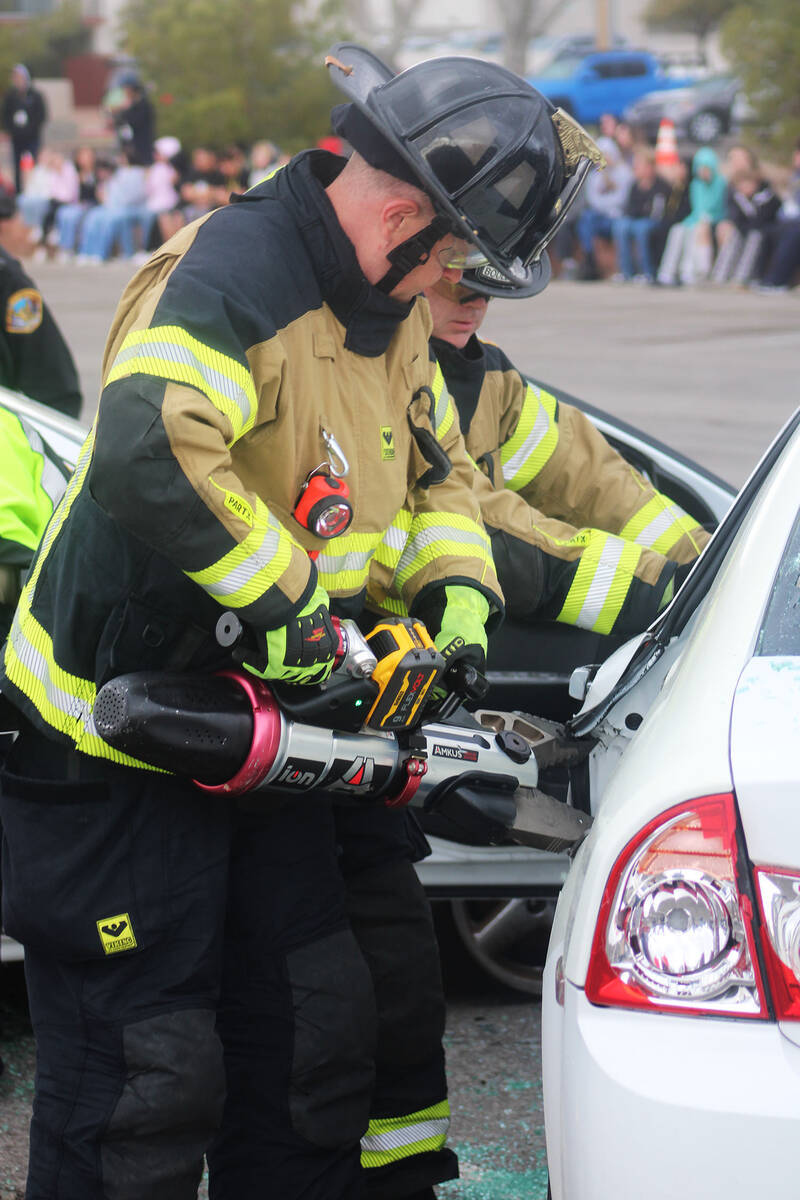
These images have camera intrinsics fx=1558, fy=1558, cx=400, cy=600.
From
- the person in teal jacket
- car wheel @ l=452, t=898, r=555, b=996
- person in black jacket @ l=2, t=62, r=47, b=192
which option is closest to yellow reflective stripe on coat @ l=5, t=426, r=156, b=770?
car wheel @ l=452, t=898, r=555, b=996

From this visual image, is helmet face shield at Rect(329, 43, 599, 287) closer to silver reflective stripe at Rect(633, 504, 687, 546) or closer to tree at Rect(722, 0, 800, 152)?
silver reflective stripe at Rect(633, 504, 687, 546)

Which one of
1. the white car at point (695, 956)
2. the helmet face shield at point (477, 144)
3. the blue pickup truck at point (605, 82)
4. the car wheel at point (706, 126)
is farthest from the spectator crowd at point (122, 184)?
the white car at point (695, 956)

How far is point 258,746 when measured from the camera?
2.08m

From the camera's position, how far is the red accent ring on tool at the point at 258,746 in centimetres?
208

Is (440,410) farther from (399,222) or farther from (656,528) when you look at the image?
(656,528)

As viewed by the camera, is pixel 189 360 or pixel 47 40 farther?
pixel 47 40

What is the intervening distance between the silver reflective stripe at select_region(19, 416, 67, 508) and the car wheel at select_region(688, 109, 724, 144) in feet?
85.2

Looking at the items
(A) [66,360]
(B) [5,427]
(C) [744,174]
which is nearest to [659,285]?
(C) [744,174]

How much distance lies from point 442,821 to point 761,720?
1.04m

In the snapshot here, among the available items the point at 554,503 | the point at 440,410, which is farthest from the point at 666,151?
the point at 440,410

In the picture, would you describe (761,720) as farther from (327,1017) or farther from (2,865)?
(2,865)

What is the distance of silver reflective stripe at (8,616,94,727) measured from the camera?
215 centimetres

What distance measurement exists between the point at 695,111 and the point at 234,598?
26930 millimetres

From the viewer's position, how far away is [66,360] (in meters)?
4.92
